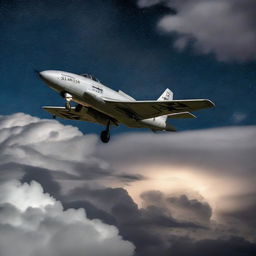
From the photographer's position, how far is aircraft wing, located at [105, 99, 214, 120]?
108ft

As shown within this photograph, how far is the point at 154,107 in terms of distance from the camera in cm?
3578

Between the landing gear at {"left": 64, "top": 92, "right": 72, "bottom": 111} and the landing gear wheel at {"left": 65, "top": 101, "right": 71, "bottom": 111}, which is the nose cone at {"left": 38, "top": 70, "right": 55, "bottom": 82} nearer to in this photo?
the landing gear at {"left": 64, "top": 92, "right": 72, "bottom": 111}

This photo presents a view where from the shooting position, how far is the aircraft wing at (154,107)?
33.1 m

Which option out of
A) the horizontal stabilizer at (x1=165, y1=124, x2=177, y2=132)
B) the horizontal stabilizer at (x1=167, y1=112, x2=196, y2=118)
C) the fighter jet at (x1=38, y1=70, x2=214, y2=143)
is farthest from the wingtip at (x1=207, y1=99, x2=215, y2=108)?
the horizontal stabilizer at (x1=165, y1=124, x2=177, y2=132)

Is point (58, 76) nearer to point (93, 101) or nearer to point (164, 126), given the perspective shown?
point (93, 101)

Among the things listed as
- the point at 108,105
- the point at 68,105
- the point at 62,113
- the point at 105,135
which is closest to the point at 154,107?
the point at 108,105

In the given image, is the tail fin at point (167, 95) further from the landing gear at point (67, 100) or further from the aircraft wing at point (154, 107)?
the landing gear at point (67, 100)

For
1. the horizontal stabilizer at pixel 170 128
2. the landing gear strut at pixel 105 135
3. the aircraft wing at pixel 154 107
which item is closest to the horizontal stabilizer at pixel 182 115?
the aircraft wing at pixel 154 107

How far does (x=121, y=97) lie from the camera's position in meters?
37.3

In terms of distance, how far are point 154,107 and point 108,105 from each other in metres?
3.71

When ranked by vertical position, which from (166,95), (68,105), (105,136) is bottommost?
(68,105)

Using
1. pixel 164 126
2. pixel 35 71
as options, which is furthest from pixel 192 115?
pixel 35 71

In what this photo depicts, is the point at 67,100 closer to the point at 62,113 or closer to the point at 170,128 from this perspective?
the point at 62,113

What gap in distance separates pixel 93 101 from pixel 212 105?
9.11 meters
